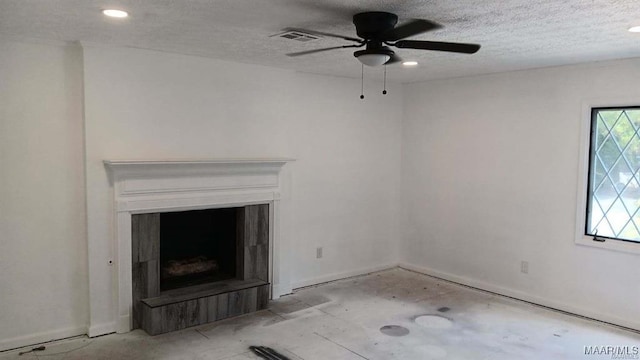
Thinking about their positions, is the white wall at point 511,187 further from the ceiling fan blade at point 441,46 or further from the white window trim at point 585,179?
the ceiling fan blade at point 441,46

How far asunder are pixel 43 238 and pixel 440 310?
11.4 ft

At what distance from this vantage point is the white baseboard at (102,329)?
3.83 m

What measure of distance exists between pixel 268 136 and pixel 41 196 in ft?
6.73

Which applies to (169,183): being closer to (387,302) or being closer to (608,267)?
(387,302)

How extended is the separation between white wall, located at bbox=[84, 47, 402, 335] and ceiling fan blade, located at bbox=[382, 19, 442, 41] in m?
2.03

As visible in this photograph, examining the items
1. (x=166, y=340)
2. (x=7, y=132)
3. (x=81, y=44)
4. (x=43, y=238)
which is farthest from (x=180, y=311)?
(x=81, y=44)

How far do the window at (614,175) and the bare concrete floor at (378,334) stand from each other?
88cm

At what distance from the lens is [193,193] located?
13.8 feet

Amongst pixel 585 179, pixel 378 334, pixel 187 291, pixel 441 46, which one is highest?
pixel 441 46

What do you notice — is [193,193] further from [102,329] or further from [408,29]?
[408,29]

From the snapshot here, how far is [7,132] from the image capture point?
3.51 meters

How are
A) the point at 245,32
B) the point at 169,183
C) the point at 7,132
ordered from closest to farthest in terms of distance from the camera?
1. the point at 245,32
2. the point at 7,132
3. the point at 169,183

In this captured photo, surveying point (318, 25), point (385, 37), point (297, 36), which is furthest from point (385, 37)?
point (297, 36)

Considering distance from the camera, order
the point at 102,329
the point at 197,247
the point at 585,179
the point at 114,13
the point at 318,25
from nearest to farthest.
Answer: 1. the point at 114,13
2. the point at 318,25
3. the point at 102,329
4. the point at 585,179
5. the point at 197,247
